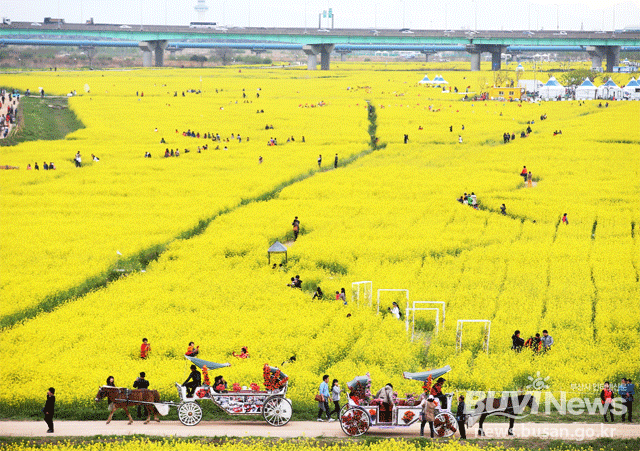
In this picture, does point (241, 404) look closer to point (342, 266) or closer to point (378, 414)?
point (378, 414)

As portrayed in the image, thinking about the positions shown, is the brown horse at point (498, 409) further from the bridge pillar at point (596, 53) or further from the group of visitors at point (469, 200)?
the bridge pillar at point (596, 53)

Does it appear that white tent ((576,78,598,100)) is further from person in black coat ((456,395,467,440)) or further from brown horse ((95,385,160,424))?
brown horse ((95,385,160,424))

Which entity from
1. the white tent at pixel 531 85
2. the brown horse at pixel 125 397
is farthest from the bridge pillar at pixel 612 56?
the brown horse at pixel 125 397

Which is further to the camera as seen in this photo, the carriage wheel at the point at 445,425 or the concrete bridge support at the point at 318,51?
the concrete bridge support at the point at 318,51

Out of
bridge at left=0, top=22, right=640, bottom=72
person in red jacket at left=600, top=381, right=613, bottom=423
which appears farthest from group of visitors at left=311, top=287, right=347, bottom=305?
bridge at left=0, top=22, right=640, bottom=72

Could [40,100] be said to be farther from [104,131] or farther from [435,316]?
[435,316]

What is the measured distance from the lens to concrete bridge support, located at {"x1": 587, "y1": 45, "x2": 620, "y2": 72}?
515ft

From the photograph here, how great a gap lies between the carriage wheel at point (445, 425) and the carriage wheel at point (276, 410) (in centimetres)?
347

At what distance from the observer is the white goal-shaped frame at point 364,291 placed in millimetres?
26609

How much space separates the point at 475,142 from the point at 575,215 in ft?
96.2

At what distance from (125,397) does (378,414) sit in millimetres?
6014

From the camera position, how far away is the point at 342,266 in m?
32.0

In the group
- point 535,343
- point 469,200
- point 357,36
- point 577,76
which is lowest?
point 535,343

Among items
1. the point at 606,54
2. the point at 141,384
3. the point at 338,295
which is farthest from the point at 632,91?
the point at 141,384
